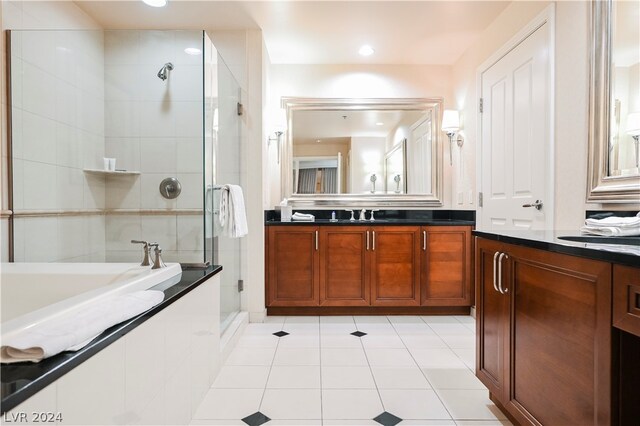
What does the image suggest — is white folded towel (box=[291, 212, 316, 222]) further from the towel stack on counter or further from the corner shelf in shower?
the towel stack on counter

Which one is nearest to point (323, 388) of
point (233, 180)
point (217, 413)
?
point (217, 413)

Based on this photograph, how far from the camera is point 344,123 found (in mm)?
3508

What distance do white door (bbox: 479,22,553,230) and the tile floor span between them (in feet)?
3.31

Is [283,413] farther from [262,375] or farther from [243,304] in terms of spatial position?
[243,304]

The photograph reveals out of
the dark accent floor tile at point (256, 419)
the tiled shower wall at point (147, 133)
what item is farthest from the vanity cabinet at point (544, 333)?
the tiled shower wall at point (147, 133)

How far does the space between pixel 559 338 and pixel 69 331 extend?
57.1 inches

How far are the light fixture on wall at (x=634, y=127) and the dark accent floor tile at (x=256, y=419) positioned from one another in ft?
6.40

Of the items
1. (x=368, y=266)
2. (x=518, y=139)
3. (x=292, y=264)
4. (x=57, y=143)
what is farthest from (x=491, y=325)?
(x=57, y=143)

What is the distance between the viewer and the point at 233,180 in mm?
2727

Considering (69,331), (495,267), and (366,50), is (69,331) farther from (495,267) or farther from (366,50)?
(366,50)

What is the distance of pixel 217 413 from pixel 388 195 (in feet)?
8.25

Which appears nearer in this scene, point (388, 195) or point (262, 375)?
point (262, 375)

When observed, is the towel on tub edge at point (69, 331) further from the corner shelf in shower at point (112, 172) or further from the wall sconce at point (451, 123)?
the wall sconce at point (451, 123)

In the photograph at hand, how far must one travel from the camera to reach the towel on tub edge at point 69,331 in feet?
2.52
